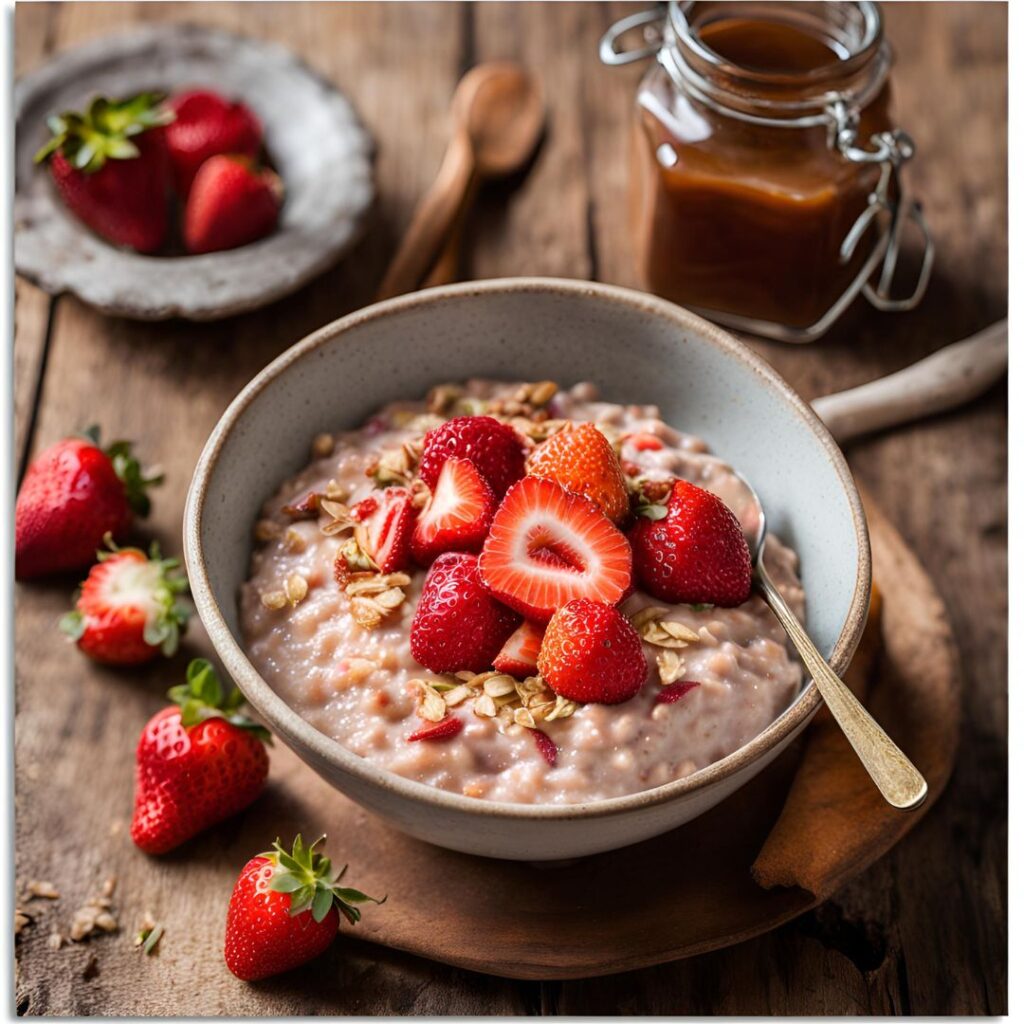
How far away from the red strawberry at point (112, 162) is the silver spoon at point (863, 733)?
61.1 inches

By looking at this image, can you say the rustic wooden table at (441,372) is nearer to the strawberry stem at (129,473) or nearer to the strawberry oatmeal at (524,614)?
the strawberry stem at (129,473)

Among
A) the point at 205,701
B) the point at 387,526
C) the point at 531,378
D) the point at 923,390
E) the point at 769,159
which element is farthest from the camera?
the point at 923,390

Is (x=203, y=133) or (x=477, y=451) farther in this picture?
(x=203, y=133)

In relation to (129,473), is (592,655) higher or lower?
higher

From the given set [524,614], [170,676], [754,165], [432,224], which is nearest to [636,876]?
[524,614]

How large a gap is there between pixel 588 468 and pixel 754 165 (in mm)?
856

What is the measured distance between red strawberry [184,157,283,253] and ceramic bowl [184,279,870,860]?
69cm

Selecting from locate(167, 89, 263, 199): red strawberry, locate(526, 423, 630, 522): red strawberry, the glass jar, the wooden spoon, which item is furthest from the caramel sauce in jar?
locate(167, 89, 263, 199): red strawberry

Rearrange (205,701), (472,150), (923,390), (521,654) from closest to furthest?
1. (521,654)
2. (205,701)
3. (923,390)
4. (472,150)

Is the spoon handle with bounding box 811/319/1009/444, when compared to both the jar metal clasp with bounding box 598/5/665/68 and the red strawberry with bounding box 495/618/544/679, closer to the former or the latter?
the jar metal clasp with bounding box 598/5/665/68

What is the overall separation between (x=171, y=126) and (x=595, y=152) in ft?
3.10

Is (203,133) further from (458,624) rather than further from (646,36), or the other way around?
(458,624)

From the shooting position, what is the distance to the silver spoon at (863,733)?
65.1 inches

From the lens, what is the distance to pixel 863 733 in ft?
5.56
